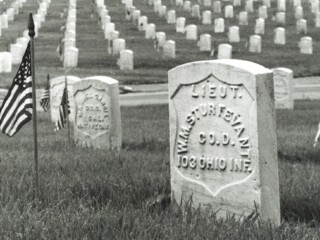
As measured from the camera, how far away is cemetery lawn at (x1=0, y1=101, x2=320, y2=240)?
5.29m

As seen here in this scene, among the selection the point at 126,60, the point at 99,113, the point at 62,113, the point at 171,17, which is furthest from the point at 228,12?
the point at 99,113

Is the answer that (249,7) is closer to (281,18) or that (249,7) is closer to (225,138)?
(281,18)

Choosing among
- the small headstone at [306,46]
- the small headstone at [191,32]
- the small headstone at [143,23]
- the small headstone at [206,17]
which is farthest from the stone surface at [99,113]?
the small headstone at [206,17]

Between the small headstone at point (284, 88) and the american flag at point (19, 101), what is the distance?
39.1 ft

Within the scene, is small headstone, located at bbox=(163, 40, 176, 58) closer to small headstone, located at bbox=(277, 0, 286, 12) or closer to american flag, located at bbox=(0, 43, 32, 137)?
small headstone, located at bbox=(277, 0, 286, 12)

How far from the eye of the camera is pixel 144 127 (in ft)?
46.6

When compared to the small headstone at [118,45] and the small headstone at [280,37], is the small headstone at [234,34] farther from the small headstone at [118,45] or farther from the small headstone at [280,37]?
the small headstone at [118,45]

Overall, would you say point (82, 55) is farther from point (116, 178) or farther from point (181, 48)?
point (116, 178)

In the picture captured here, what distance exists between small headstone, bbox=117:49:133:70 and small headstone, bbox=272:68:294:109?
27.2 feet

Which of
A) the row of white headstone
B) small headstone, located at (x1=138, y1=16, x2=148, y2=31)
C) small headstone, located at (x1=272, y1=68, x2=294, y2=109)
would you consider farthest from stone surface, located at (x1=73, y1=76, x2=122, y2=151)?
small headstone, located at (x1=138, y1=16, x2=148, y2=31)

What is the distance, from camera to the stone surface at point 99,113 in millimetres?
11086

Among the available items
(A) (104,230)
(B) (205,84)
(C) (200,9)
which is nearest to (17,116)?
(B) (205,84)

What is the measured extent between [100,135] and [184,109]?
4732 millimetres

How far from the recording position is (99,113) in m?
11.2
